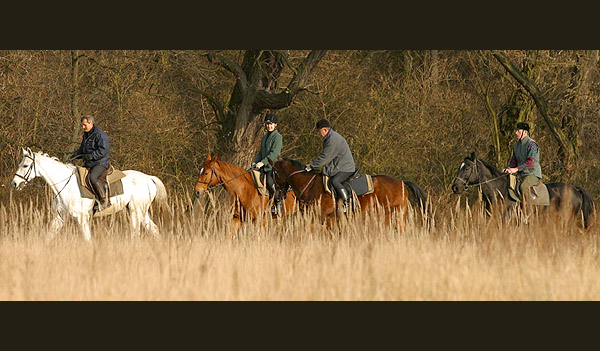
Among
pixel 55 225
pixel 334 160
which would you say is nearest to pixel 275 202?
pixel 334 160

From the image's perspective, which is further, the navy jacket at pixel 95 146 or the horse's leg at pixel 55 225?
the navy jacket at pixel 95 146

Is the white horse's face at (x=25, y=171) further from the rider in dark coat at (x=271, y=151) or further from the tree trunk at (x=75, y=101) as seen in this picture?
the tree trunk at (x=75, y=101)

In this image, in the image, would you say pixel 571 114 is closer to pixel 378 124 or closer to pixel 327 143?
pixel 378 124

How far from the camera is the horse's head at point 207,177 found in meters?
11.3

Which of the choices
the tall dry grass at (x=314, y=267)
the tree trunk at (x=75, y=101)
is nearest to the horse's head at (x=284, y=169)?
the tall dry grass at (x=314, y=267)

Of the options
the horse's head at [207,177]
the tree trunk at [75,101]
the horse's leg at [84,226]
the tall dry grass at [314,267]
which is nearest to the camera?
the tall dry grass at [314,267]

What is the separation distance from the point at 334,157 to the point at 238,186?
1.46m

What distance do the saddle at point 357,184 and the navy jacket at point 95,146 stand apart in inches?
125

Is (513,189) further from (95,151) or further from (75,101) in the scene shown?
(75,101)

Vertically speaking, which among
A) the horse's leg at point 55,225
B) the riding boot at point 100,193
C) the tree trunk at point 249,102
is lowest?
the horse's leg at point 55,225

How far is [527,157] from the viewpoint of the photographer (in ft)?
37.9

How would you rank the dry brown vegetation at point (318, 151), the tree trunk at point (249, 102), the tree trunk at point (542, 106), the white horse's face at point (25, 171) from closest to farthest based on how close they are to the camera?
the dry brown vegetation at point (318, 151) < the white horse's face at point (25, 171) < the tree trunk at point (249, 102) < the tree trunk at point (542, 106)

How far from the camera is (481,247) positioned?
873cm

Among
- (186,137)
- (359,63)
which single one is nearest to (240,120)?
(186,137)
